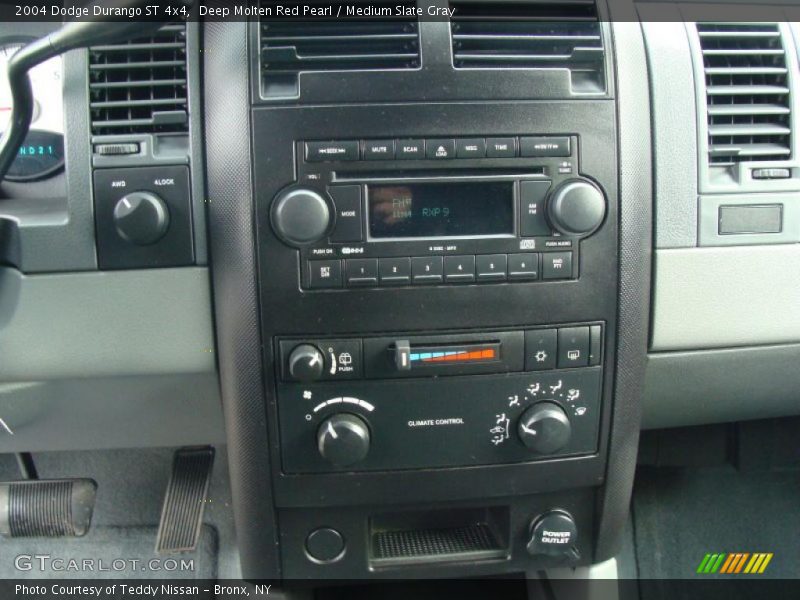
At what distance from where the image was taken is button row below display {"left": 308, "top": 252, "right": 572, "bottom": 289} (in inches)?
33.9

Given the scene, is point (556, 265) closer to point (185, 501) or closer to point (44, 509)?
point (185, 501)

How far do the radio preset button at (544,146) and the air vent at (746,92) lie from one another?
25 centimetres

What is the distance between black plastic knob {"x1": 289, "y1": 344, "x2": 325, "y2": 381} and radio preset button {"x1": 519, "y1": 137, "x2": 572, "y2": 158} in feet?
1.18

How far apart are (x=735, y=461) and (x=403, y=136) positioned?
3.60 ft

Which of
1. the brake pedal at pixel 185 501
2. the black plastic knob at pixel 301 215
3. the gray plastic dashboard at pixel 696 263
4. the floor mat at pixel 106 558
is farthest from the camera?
the floor mat at pixel 106 558

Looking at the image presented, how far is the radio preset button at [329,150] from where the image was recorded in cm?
85

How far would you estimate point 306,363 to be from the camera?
2.85ft

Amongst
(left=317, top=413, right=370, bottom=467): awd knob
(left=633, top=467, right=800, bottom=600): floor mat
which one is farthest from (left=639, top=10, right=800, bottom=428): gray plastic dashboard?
(left=633, top=467, right=800, bottom=600): floor mat

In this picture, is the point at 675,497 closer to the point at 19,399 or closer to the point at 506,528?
the point at 506,528

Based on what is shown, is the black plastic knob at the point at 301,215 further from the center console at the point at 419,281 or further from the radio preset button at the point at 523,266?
the radio preset button at the point at 523,266

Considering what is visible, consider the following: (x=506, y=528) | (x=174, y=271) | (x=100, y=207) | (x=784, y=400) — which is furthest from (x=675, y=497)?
(x=100, y=207)

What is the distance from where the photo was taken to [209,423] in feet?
3.56

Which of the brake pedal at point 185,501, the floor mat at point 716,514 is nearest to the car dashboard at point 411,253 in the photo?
the brake pedal at point 185,501

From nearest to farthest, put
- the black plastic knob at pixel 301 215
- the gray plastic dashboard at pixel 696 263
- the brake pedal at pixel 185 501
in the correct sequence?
the black plastic knob at pixel 301 215 → the gray plastic dashboard at pixel 696 263 → the brake pedal at pixel 185 501
